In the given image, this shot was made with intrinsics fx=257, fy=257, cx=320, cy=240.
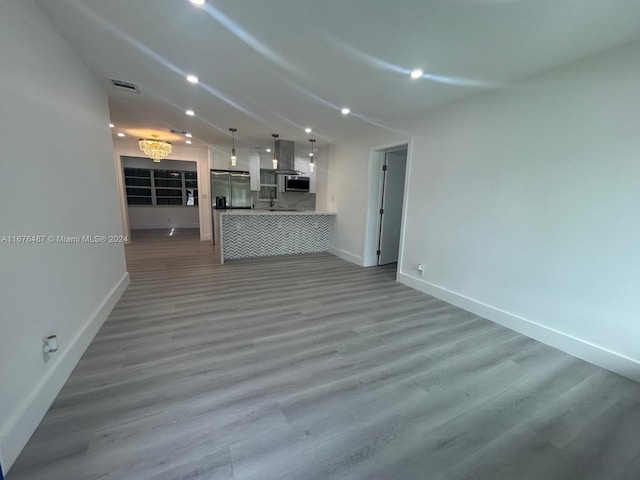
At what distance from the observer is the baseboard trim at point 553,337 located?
201 centimetres

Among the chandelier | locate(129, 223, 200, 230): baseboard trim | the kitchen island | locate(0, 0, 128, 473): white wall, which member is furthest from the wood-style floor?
locate(129, 223, 200, 230): baseboard trim

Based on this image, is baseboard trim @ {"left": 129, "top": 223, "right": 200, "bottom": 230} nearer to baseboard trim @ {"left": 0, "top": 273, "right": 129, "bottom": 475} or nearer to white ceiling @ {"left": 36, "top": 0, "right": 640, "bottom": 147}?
white ceiling @ {"left": 36, "top": 0, "right": 640, "bottom": 147}

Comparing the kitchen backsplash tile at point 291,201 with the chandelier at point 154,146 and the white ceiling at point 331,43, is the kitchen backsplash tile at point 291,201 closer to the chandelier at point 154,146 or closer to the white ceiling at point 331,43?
the chandelier at point 154,146

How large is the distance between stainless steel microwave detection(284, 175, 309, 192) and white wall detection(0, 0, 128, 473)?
16.4ft

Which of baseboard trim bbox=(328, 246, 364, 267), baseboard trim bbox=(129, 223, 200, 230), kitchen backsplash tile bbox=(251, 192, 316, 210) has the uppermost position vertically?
kitchen backsplash tile bbox=(251, 192, 316, 210)

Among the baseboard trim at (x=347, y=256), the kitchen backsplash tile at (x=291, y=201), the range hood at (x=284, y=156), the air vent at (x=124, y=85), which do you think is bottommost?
the baseboard trim at (x=347, y=256)

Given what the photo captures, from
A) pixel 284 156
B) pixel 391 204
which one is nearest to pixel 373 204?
pixel 391 204

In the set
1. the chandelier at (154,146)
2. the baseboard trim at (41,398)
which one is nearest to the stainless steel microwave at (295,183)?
the chandelier at (154,146)

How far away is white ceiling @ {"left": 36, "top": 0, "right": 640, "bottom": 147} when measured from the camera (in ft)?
5.30

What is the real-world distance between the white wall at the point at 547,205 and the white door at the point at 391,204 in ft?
3.98

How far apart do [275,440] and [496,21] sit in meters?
2.86

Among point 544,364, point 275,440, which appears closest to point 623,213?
point 544,364

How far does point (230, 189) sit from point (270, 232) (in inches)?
86.3

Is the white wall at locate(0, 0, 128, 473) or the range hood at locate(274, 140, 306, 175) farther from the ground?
the range hood at locate(274, 140, 306, 175)
